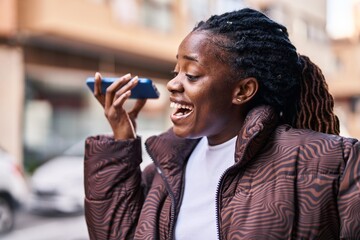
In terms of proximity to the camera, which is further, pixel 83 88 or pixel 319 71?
pixel 83 88

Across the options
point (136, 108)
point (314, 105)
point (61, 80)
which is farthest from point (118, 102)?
point (61, 80)

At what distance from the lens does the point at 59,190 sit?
243 inches

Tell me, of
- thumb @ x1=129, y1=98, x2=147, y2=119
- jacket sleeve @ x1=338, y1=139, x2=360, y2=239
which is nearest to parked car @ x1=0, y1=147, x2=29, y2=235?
thumb @ x1=129, y1=98, x2=147, y2=119

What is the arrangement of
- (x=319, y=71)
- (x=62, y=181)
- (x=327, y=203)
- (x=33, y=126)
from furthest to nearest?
1. (x=33, y=126)
2. (x=62, y=181)
3. (x=319, y=71)
4. (x=327, y=203)

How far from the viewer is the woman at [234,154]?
1194mm

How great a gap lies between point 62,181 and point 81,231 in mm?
1018

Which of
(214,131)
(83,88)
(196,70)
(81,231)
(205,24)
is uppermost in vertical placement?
(83,88)

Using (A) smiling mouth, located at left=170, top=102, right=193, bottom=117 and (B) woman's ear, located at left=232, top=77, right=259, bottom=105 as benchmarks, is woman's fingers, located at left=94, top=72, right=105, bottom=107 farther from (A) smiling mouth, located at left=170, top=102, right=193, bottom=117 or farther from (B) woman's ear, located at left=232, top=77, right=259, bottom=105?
(B) woman's ear, located at left=232, top=77, right=259, bottom=105

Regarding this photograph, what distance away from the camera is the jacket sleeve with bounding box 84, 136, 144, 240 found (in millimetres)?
1516

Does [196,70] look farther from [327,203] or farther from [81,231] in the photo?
[81,231]

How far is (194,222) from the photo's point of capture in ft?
4.47

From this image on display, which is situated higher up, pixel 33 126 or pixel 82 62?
pixel 82 62

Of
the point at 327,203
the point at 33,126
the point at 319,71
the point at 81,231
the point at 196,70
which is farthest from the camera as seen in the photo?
the point at 33,126

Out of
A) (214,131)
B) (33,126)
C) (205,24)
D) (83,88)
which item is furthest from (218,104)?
(83,88)
